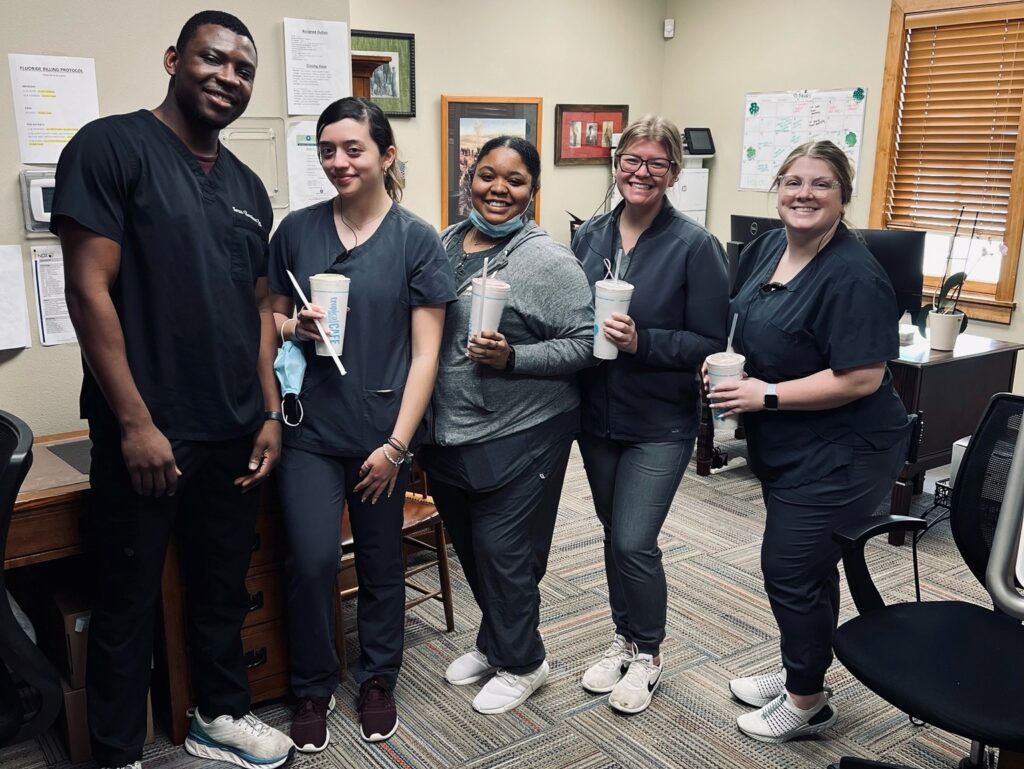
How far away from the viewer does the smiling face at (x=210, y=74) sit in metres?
1.77

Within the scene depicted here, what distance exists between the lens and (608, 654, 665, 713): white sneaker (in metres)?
2.38

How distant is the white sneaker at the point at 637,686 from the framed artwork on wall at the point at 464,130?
3.36 meters

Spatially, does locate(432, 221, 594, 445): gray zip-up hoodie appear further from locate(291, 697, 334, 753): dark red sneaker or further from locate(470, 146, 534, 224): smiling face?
locate(291, 697, 334, 753): dark red sneaker

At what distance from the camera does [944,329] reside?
370 cm

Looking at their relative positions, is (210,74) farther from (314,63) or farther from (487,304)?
(314,63)

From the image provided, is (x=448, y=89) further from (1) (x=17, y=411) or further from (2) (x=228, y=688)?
(2) (x=228, y=688)

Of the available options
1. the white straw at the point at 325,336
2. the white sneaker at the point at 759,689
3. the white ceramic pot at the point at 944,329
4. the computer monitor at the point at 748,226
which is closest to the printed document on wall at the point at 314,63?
the white straw at the point at 325,336

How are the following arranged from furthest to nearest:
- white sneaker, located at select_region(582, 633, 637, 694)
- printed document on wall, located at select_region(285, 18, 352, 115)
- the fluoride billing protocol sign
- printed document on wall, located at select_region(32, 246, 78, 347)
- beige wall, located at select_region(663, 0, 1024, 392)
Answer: the fluoride billing protocol sign
beige wall, located at select_region(663, 0, 1024, 392)
printed document on wall, located at select_region(285, 18, 352, 115)
white sneaker, located at select_region(582, 633, 637, 694)
printed document on wall, located at select_region(32, 246, 78, 347)

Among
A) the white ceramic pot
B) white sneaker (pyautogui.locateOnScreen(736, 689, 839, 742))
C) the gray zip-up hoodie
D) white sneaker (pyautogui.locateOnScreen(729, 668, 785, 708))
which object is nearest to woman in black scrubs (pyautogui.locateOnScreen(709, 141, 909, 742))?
white sneaker (pyautogui.locateOnScreen(736, 689, 839, 742))

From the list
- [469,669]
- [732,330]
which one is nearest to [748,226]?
[732,330]

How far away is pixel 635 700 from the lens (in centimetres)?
238

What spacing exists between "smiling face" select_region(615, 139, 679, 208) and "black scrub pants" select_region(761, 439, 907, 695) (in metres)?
0.75

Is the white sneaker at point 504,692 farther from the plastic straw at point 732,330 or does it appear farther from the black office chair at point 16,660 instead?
the black office chair at point 16,660

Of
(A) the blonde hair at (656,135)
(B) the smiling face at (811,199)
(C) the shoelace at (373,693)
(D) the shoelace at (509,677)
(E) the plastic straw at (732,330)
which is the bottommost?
(D) the shoelace at (509,677)
